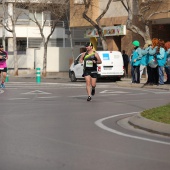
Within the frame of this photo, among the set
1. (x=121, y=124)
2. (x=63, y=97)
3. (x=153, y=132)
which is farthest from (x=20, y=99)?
(x=153, y=132)

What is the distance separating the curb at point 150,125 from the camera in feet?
36.3

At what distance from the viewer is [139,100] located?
19.1 metres

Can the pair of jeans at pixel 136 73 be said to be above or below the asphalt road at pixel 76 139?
above

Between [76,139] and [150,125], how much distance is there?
200 cm

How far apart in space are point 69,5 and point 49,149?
37.2 metres

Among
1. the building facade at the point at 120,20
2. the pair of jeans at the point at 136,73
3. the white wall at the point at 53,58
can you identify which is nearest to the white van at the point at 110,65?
the building facade at the point at 120,20

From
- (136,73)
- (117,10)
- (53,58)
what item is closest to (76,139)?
(136,73)

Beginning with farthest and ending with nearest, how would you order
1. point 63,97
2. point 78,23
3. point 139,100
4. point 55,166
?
point 78,23 → point 63,97 → point 139,100 → point 55,166

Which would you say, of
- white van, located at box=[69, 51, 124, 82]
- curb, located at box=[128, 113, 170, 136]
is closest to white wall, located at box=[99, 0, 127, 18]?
white van, located at box=[69, 51, 124, 82]

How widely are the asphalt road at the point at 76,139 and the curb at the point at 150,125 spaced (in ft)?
0.58

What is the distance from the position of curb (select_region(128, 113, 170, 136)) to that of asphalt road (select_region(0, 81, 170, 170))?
177 millimetres

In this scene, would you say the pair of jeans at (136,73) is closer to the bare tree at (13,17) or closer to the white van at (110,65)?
the white van at (110,65)

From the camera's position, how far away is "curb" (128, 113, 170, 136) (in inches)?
436

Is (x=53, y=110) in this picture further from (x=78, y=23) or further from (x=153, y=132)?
(x=78, y=23)
